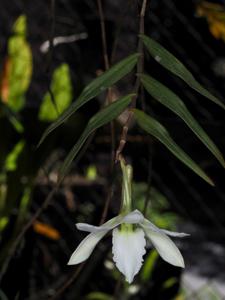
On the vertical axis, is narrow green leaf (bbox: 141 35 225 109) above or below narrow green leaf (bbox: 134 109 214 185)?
above

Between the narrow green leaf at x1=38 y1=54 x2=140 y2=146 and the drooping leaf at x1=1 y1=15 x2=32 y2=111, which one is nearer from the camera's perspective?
the narrow green leaf at x1=38 y1=54 x2=140 y2=146

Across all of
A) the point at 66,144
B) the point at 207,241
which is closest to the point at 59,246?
the point at 66,144

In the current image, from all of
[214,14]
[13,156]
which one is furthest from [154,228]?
[13,156]

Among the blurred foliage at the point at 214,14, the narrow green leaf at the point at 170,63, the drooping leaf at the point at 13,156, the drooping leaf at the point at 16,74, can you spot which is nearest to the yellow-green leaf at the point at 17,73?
the drooping leaf at the point at 16,74

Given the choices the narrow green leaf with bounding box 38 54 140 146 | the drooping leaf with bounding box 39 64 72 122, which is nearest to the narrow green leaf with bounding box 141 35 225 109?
the narrow green leaf with bounding box 38 54 140 146

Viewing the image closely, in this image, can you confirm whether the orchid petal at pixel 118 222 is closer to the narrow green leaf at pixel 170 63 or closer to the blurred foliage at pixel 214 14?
→ the narrow green leaf at pixel 170 63

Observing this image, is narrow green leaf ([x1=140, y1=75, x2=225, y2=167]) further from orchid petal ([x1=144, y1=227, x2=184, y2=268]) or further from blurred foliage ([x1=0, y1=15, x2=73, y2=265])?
blurred foliage ([x1=0, y1=15, x2=73, y2=265])

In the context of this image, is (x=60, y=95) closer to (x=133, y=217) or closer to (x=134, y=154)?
(x=134, y=154)
